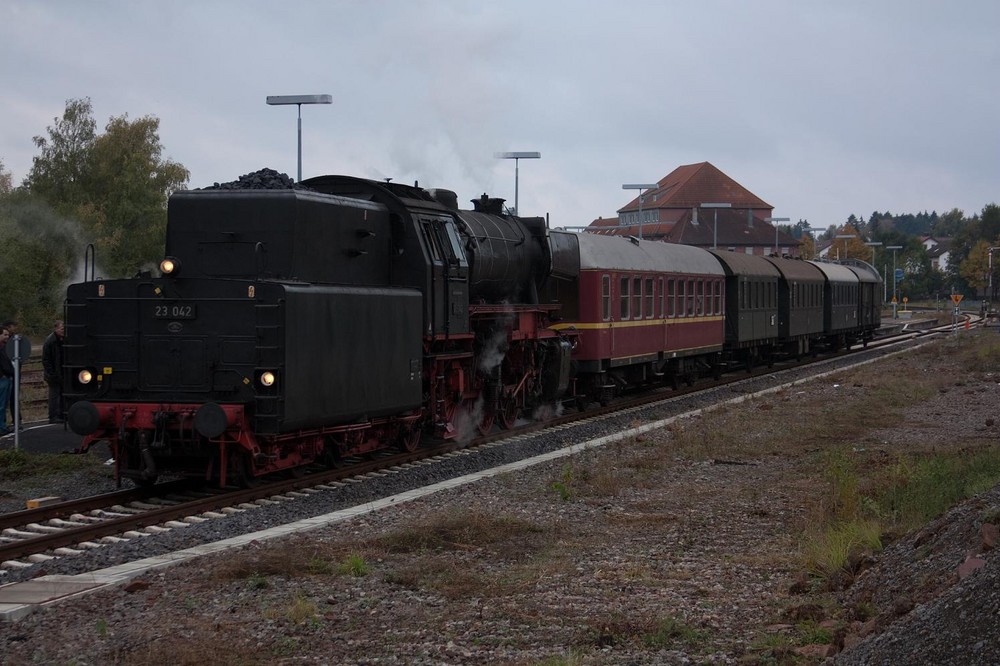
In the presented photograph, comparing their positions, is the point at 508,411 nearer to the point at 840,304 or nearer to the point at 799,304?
the point at 799,304

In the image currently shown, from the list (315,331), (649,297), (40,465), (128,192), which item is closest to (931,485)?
(315,331)

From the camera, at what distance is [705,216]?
11200cm

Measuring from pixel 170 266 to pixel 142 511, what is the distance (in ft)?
8.40

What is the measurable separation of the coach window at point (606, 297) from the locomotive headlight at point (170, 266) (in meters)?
10.7

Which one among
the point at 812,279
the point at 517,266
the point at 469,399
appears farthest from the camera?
the point at 812,279

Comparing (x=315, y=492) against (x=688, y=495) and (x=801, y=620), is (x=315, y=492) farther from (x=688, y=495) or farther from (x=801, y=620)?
(x=801, y=620)

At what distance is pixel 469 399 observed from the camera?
16.6m

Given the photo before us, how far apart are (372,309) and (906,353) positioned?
30.8 m

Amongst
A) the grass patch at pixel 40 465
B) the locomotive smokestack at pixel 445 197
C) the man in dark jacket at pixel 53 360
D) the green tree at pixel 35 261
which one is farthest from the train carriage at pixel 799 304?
the grass patch at pixel 40 465

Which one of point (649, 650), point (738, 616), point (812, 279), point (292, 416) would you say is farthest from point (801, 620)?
point (812, 279)

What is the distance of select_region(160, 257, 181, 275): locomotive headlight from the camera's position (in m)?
11.3

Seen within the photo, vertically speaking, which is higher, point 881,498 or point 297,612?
point 881,498

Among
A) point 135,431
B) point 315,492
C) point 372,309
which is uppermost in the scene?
point 372,309

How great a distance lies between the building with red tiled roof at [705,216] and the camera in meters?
107
